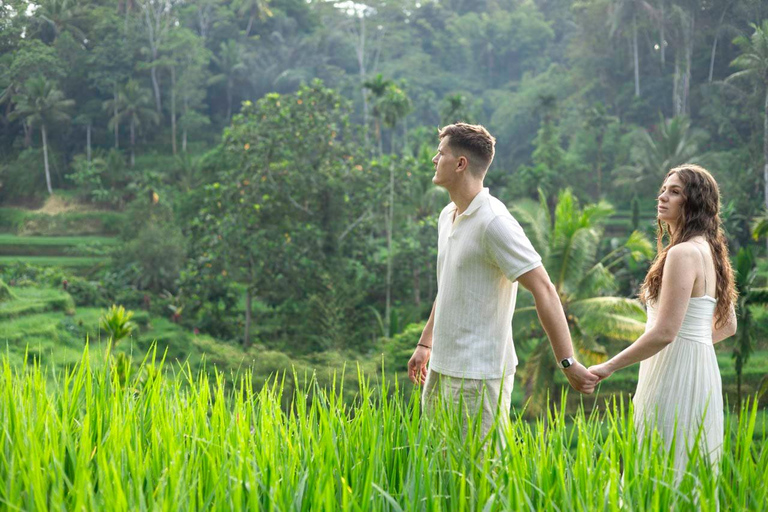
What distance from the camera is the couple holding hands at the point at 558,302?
175 cm

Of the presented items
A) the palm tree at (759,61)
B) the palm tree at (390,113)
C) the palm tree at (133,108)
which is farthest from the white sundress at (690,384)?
the palm tree at (390,113)

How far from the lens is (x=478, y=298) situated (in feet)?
5.95

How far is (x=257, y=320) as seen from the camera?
12562 millimetres

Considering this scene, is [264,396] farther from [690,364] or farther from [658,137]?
[658,137]

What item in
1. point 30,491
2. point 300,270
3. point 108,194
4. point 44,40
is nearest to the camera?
point 30,491

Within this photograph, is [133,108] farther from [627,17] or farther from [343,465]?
[627,17]

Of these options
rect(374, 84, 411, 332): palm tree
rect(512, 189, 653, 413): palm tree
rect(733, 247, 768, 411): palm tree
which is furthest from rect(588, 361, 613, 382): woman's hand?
rect(374, 84, 411, 332): palm tree

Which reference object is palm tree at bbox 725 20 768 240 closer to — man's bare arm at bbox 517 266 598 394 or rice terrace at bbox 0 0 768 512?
rice terrace at bbox 0 0 768 512

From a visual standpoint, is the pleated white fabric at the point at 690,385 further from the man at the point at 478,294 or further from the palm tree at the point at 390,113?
the palm tree at the point at 390,113

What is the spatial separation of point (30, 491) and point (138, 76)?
32.9 feet

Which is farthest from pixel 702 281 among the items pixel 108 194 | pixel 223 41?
pixel 223 41

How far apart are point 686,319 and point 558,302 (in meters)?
0.28

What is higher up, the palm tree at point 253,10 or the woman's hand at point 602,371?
the palm tree at point 253,10

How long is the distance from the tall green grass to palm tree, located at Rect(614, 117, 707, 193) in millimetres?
14342
